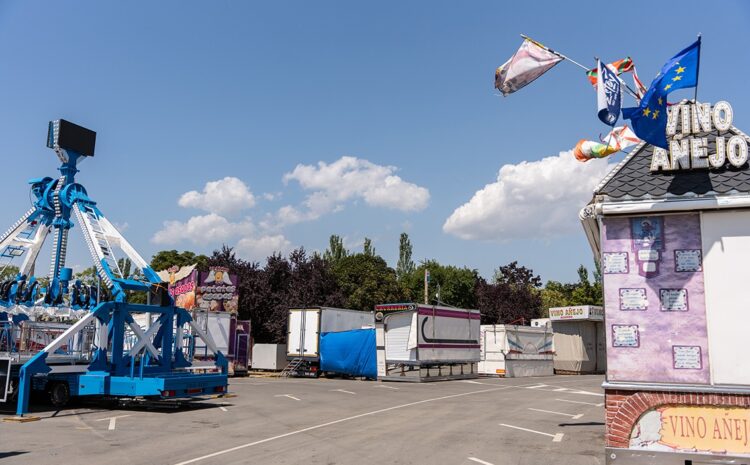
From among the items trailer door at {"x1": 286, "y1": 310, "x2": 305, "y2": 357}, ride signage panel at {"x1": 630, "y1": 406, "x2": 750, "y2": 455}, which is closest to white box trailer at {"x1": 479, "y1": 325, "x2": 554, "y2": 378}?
trailer door at {"x1": 286, "y1": 310, "x2": 305, "y2": 357}

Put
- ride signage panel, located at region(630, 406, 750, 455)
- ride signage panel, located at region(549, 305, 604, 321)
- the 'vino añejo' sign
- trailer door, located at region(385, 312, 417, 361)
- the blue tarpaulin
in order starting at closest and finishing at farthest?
ride signage panel, located at region(630, 406, 750, 455) < the 'vino añejo' sign < trailer door, located at region(385, 312, 417, 361) < the blue tarpaulin < ride signage panel, located at region(549, 305, 604, 321)

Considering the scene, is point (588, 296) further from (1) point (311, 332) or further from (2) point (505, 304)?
(1) point (311, 332)

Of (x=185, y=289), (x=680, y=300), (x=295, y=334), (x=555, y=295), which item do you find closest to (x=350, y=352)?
(x=295, y=334)

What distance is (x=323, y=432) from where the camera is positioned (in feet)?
40.3

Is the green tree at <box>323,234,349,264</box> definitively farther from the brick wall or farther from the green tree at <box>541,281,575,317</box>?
the brick wall

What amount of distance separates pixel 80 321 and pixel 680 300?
49.1ft

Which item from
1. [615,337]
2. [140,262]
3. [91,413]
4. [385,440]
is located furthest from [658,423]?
[140,262]

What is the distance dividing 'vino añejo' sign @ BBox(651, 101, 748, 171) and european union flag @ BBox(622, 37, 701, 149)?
0.26 metres

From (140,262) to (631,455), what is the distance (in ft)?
53.2

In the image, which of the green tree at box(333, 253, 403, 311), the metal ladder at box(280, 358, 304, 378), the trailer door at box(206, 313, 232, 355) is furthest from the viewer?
the green tree at box(333, 253, 403, 311)

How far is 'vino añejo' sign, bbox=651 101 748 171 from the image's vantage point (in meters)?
8.01

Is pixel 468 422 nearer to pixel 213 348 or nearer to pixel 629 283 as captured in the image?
pixel 629 283

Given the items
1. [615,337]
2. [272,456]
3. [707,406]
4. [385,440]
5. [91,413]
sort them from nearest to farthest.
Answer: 1. [707,406]
2. [615,337]
3. [272,456]
4. [385,440]
5. [91,413]

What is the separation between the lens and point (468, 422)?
13.9 meters
